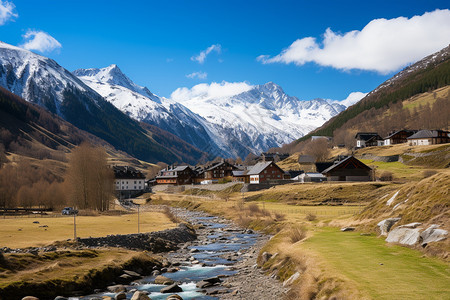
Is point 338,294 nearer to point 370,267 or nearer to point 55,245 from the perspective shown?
point 370,267

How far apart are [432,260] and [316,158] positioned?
17549 centimetres

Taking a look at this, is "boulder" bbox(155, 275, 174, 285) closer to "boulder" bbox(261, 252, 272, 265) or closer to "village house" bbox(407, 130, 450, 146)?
"boulder" bbox(261, 252, 272, 265)

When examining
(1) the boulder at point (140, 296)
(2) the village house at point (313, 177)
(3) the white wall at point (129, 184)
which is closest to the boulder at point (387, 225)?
(1) the boulder at point (140, 296)

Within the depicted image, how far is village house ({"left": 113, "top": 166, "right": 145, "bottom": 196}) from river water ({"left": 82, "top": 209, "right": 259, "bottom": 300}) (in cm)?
11898

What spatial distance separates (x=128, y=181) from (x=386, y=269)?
170 meters

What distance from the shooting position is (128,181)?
183625mm

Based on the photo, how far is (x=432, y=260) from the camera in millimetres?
24359

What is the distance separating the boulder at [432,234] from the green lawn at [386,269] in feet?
4.26

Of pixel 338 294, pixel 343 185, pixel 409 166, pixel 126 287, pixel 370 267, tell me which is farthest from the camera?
pixel 409 166

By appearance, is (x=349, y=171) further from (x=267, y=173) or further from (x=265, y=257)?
(x=265, y=257)

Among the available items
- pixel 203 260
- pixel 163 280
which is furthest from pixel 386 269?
pixel 203 260

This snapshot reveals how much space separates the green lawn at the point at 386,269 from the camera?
61.7ft

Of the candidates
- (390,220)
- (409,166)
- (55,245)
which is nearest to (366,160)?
(409,166)

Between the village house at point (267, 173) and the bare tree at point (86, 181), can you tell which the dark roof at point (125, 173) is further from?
the bare tree at point (86, 181)
